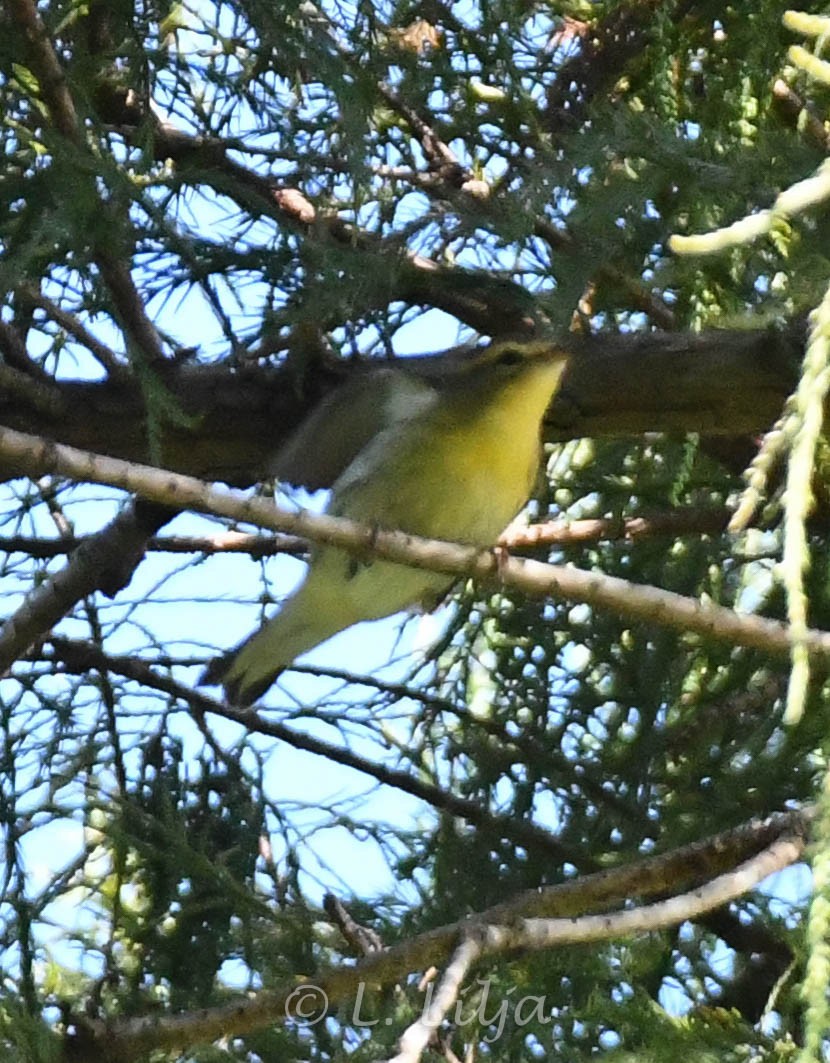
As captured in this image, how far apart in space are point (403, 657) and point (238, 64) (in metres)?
1.31

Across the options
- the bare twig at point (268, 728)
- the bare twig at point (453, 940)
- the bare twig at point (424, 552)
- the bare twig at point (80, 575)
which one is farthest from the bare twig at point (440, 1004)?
the bare twig at point (80, 575)

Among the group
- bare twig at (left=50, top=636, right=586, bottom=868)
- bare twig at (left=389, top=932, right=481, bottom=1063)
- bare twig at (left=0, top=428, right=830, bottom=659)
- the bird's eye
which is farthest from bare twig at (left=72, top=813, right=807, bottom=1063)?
the bird's eye

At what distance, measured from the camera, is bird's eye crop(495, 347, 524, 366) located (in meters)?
2.89

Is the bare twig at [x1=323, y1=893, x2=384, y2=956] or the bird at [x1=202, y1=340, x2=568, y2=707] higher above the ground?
the bird at [x1=202, y1=340, x2=568, y2=707]

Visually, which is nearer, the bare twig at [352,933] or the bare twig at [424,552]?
the bare twig at [424,552]

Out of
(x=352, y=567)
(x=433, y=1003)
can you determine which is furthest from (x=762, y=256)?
(x=433, y=1003)

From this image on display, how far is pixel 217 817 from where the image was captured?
2.96 meters

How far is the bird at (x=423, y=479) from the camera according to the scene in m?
2.93

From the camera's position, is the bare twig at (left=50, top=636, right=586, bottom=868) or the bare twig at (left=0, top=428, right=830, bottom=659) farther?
the bare twig at (left=50, top=636, right=586, bottom=868)

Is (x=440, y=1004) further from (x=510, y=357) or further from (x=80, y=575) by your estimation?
(x=510, y=357)

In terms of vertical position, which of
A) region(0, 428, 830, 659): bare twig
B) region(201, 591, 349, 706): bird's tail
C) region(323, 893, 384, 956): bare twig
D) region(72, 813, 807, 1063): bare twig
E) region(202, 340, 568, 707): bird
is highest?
region(202, 340, 568, 707): bird

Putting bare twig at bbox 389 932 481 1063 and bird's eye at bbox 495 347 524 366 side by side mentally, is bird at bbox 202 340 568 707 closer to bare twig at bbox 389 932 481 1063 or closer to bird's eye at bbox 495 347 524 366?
bird's eye at bbox 495 347 524 366

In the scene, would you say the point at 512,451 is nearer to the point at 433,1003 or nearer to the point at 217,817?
the point at 217,817

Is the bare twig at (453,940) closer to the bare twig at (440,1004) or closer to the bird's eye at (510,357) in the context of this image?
the bare twig at (440,1004)
